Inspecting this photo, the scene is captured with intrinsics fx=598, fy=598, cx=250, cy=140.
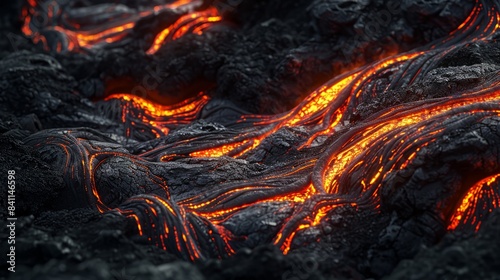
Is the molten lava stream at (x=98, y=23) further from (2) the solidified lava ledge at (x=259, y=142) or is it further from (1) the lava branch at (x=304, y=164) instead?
(1) the lava branch at (x=304, y=164)

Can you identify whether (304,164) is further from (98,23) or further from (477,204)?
(98,23)

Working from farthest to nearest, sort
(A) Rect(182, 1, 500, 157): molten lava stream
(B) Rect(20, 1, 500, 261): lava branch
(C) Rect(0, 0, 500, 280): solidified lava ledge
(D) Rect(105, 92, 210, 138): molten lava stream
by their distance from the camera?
(D) Rect(105, 92, 210, 138): molten lava stream → (A) Rect(182, 1, 500, 157): molten lava stream → (B) Rect(20, 1, 500, 261): lava branch → (C) Rect(0, 0, 500, 280): solidified lava ledge

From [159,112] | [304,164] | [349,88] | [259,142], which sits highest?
[349,88]

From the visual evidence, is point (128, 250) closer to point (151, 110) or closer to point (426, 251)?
point (426, 251)

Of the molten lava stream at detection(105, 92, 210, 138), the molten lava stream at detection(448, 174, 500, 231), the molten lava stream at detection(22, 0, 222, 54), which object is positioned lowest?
the molten lava stream at detection(448, 174, 500, 231)

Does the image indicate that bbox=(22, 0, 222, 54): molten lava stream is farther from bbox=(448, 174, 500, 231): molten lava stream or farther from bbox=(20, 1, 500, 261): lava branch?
bbox=(448, 174, 500, 231): molten lava stream

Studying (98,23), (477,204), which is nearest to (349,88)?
(477,204)

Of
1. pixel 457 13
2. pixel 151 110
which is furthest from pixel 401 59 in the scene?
pixel 151 110

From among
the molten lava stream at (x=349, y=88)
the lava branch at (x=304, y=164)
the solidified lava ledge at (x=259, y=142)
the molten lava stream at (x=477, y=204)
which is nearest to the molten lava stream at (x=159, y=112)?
the solidified lava ledge at (x=259, y=142)

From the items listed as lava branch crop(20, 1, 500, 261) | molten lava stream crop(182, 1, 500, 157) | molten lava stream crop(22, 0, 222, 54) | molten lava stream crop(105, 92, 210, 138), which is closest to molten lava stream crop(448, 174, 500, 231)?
lava branch crop(20, 1, 500, 261)
